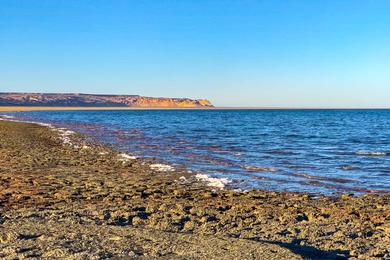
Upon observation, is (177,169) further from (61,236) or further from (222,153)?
(61,236)

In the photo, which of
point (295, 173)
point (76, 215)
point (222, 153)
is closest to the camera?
point (76, 215)

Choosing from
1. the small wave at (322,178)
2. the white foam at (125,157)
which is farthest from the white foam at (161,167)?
the small wave at (322,178)

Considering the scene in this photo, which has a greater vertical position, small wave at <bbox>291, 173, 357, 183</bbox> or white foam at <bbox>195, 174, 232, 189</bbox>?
small wave at <bbox>291, 173, 357, 183</bbox>

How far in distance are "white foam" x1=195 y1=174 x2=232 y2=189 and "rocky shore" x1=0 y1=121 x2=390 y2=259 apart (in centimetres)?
36

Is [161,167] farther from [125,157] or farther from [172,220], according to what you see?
[172,220]

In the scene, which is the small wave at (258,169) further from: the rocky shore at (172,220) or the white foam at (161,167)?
the rocky shore at (172,220)

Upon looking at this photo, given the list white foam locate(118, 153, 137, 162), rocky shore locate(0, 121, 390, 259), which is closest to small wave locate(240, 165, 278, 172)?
rocky shore locate(0, 121, 390, 259)

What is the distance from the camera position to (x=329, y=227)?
793 cm

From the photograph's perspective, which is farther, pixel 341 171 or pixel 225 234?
pixel 341 171

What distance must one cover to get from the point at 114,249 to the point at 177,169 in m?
10.2

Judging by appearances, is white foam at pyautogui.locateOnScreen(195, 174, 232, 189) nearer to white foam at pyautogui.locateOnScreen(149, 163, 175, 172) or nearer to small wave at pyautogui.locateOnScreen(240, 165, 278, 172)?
white foam at pyautogui.locateOnScreen(149, 163, 175, 172)

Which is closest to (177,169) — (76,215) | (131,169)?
(131,169)

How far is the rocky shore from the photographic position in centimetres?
621

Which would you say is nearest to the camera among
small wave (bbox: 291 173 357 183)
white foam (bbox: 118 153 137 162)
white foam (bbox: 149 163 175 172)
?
small wave (bbox: 291 173 357 183)
